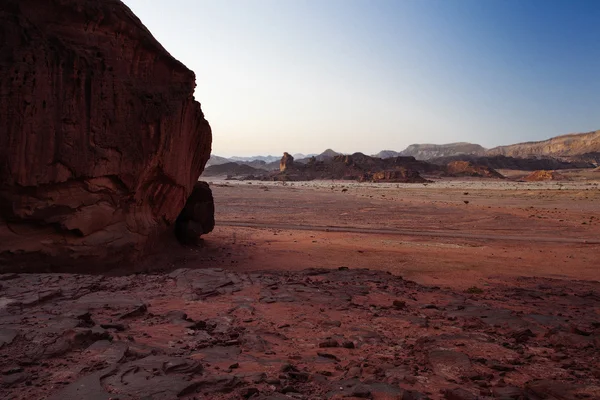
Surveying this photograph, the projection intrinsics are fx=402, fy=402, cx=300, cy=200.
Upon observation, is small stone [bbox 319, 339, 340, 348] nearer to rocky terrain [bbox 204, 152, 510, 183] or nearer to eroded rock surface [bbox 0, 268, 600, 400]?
eroded rock surface [bbox 0, 268, 600, 400]

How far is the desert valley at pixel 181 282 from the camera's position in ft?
14.0

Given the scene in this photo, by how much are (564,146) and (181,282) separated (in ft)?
592

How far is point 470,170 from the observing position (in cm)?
9462

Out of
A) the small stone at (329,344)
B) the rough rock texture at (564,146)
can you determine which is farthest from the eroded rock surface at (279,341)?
the rough rock texture at (564,146)

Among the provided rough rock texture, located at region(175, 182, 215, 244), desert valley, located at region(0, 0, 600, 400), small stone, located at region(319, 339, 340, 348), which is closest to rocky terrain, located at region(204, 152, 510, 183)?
rough rock texture, located at region(175, 182, 215, 244)

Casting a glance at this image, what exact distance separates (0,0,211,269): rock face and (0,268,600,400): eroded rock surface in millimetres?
2122

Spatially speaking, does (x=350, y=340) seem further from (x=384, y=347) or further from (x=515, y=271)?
(x=515, y=271)

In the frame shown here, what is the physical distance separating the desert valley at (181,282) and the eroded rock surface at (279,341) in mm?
30

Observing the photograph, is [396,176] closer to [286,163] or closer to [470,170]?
[470,170]

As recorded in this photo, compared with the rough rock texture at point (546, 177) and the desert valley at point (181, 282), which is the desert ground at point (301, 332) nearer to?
the desert valley at point (181, 282)

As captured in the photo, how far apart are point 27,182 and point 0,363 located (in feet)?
19.2

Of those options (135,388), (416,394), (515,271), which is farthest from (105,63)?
(515,271)

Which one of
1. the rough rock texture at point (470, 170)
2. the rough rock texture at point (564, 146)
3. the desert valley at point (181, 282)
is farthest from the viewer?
the rough rock texture at point (564, 146)

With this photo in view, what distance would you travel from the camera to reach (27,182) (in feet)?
28.1
